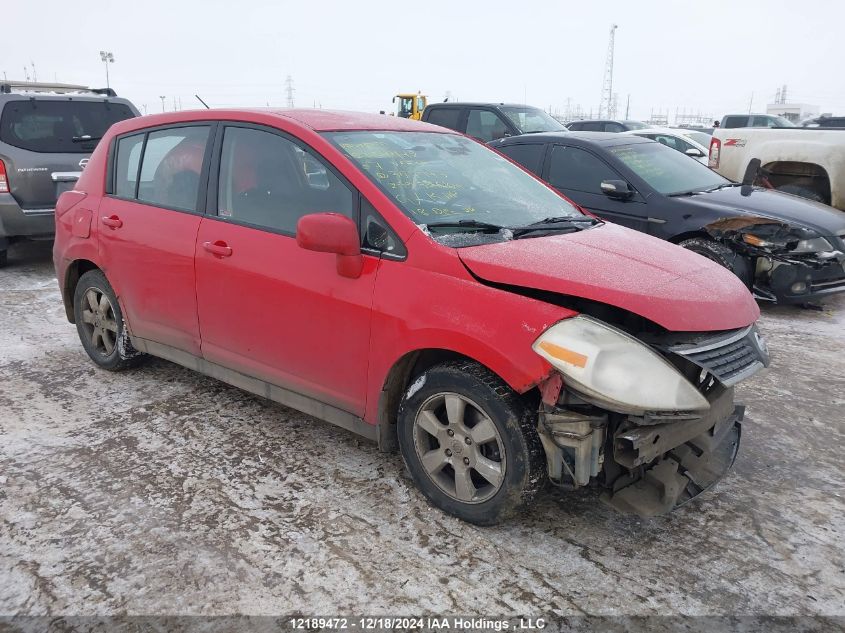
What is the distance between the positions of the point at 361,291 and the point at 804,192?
7649mm

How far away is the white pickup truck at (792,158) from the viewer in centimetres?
827

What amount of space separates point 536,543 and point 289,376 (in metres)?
1.45

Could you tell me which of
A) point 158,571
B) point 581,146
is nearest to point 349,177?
point 158,571

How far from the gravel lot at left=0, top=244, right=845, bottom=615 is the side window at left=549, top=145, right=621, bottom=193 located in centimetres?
326

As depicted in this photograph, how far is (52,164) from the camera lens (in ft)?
24.4

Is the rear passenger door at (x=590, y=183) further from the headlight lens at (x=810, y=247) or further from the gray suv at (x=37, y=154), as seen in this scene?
the gray suv at (x=37, y=154)

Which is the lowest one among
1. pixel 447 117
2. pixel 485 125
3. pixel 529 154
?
pixel 529 154

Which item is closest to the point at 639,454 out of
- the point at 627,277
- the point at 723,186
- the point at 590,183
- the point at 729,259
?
the point at 627,277

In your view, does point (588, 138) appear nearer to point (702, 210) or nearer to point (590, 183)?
point (590, 183)

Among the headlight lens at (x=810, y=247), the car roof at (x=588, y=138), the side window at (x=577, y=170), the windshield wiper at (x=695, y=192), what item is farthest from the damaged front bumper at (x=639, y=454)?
the car roof at (x=588, y=138)

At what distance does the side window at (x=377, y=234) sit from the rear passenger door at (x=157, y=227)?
3.88 feet

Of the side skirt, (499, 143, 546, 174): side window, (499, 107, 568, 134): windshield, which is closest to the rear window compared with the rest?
the side skirt

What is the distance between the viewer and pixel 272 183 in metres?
3.54

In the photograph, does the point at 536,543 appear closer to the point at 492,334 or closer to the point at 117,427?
the point at 492,334
